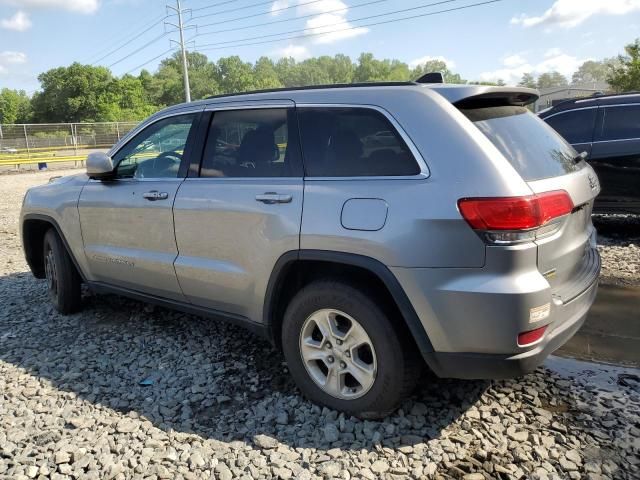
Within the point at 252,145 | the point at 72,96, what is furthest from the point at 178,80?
the point at 252,145

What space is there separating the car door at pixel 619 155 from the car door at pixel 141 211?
213 inches

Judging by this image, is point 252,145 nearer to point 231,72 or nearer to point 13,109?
point 13,109

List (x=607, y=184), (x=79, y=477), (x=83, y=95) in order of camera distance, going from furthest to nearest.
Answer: (x=83, y=95), (x=607, y=184), (x=79, y=477)

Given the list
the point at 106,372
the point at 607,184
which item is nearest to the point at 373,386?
the point at 106,372

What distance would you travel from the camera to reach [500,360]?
2.49 metres

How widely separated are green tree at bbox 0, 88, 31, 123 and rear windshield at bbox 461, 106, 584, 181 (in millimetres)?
77843

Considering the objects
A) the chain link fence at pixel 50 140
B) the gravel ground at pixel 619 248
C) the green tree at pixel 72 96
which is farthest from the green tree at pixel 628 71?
the green tree at pixel 72 96

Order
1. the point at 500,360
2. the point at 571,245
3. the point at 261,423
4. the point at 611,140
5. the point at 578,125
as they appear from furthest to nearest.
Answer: the point at 578,125, the point at 611,140, the point at 261,423, the point at 571,245, the point at 500,360

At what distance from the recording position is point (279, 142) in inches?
126

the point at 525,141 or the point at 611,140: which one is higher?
the point at 525,141

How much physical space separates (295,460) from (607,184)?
578cm

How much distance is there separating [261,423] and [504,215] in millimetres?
1750

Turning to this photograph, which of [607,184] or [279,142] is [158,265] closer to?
[279,142]

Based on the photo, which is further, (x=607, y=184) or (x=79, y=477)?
(x=607, y=184)
